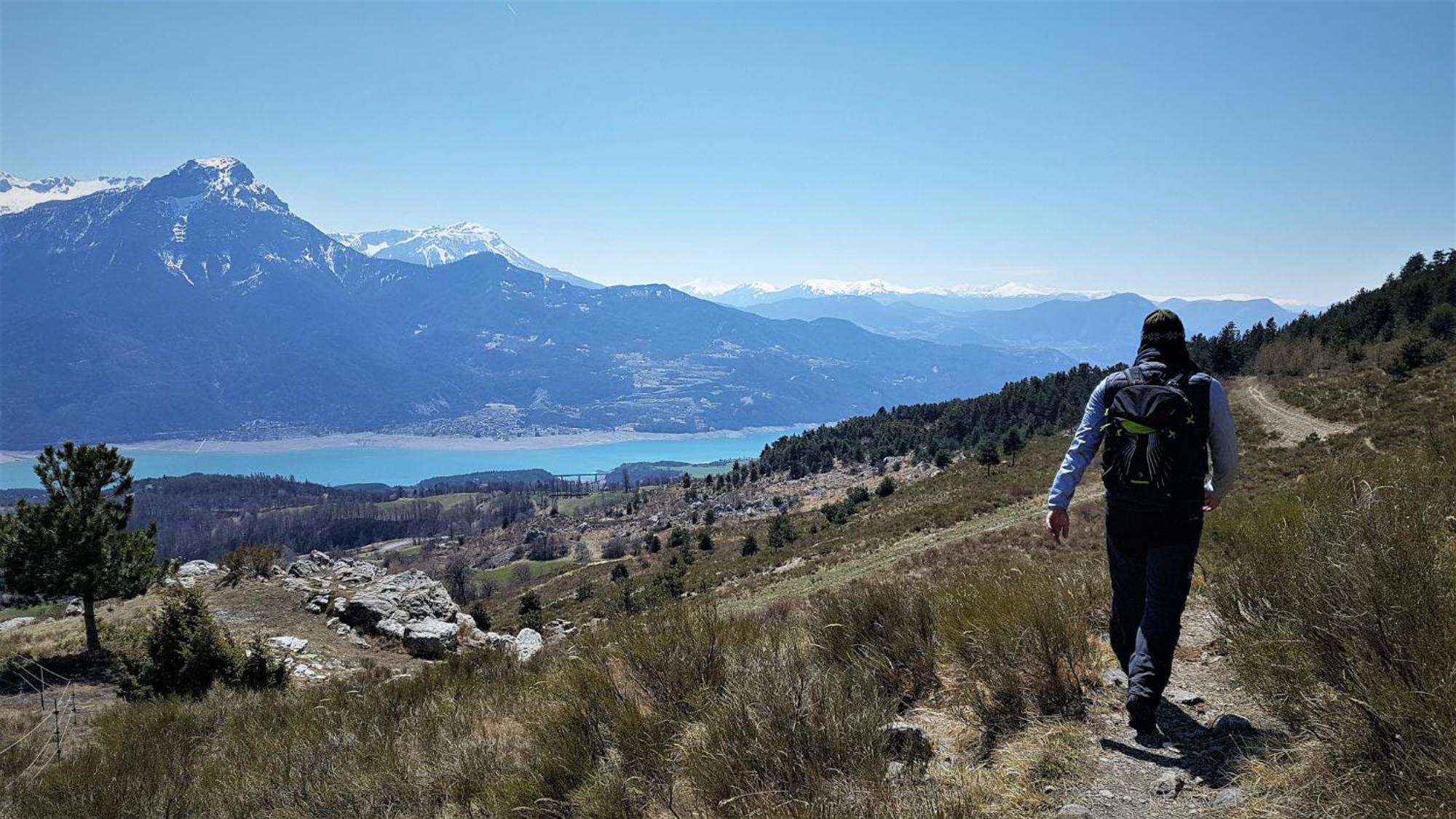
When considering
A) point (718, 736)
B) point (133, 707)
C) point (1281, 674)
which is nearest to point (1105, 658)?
point (1281, 674)

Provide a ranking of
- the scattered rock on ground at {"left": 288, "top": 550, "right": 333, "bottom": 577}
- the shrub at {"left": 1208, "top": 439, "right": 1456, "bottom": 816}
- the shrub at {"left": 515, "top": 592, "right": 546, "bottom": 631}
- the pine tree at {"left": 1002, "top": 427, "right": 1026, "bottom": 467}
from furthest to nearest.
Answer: the pine tree at {"left": 1002, "top": 427, "right": 1026, "bottom": 467} < the shrub at {"left": 515, "top": 592, "right": 546, "bottom": 631} < the scattered rock on ground at {"left": 288, "top": 550, "right": 333, "bottom": 577} < the shrub at {"left": 1208, "top": 439, "right": 1456, "bottom": 816}

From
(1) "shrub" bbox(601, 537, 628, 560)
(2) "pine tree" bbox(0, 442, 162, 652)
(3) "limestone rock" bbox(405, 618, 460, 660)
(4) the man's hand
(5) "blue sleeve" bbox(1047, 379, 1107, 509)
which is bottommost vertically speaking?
(1) "shrub" bbox(601, 537, 628, 560)

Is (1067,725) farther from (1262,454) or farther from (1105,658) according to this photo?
(1262,454)

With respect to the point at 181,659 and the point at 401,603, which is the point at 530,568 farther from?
the point at 181,659

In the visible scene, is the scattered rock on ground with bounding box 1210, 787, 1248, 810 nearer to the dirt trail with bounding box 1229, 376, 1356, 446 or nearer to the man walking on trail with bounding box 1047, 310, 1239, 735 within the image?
the man walking on trail with bounding box 1047, 310, 1239, 735

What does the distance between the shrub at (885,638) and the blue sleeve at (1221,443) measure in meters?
2.08

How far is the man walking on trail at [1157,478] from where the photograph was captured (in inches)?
128

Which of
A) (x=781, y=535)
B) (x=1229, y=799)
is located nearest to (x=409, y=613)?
(x=1229, y=799)

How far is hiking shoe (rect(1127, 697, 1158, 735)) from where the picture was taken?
3.26 meters

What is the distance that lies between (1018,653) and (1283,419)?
37653 millimetres

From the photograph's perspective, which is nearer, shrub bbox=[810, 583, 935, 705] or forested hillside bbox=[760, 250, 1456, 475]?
shrub bbox=[810, 583, 935, 705]

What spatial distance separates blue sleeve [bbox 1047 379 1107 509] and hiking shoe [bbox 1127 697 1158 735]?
3.36 feet

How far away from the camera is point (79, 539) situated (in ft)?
45.5

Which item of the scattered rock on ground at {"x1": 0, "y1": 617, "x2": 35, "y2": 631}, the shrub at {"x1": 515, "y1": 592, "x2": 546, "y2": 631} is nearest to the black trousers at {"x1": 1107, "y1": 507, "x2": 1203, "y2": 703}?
the shrub at {"x1": 515, "y1": 592, "x2": 546, "y2": 631}
